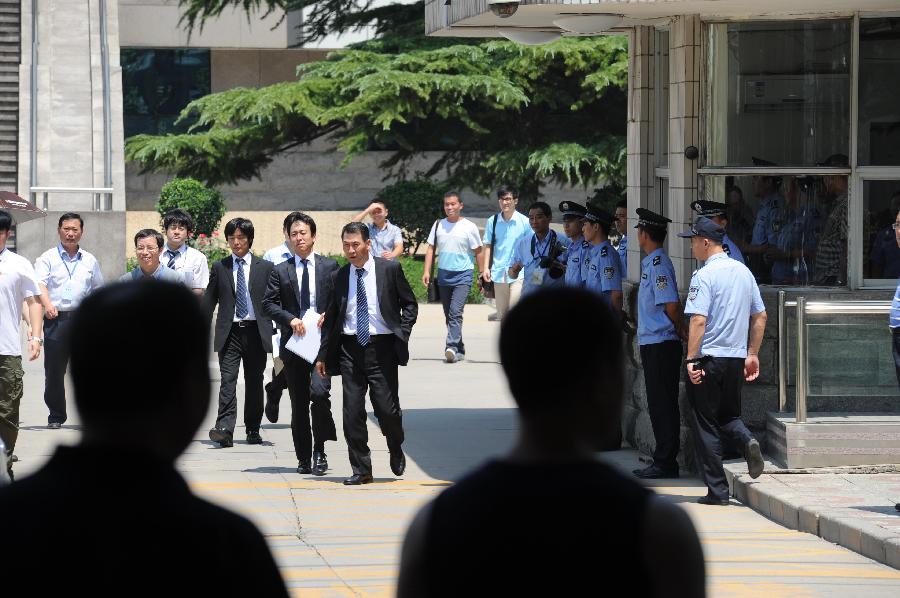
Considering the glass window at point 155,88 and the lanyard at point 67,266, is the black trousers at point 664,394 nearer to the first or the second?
the lanyard at point 67,266

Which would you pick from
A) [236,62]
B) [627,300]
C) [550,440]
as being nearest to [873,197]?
[627,300]

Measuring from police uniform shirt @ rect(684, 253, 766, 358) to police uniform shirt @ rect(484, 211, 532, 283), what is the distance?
725cm

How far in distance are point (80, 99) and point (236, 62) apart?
29.0 ft

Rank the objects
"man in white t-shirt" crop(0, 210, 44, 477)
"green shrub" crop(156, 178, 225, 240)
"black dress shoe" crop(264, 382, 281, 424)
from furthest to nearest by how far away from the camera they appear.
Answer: "green shrub" crop(156, 178, 225, 240) < "black dress shoe" crop(264, 382, 281, 424) < "man in white t-shirt" crop(0, 210, 44, 477)

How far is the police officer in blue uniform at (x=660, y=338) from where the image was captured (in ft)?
34.1

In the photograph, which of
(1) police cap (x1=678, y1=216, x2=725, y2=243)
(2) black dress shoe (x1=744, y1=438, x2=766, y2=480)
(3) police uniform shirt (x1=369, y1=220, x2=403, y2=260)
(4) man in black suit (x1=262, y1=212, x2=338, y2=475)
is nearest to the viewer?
(2) black dress shoe (x1=744, y1=438, x2=766, y2=480)

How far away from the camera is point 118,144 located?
26031 millimetres

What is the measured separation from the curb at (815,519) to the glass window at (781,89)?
7.41 ft

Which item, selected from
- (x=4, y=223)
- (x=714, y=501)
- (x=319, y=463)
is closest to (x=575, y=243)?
(x=319, y=463)

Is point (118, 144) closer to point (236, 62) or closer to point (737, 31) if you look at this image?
point (236, 62)

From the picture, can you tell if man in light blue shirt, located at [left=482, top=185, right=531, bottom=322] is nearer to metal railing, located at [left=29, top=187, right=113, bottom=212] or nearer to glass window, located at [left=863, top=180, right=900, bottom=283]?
glass window, located at [left=863, top=180, right=900, bottom=283]

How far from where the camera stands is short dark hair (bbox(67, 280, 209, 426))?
2504 mm

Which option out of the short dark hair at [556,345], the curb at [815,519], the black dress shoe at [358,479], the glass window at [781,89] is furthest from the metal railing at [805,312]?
the short dark hair at [556,345]

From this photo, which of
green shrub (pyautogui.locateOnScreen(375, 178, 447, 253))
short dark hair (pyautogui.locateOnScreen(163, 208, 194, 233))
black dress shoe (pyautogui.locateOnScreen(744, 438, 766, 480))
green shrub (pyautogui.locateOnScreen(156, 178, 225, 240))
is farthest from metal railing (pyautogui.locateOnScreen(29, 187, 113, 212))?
black dress shoe (pyautogui.locateOnScreen(744, 438, 766, 480))
